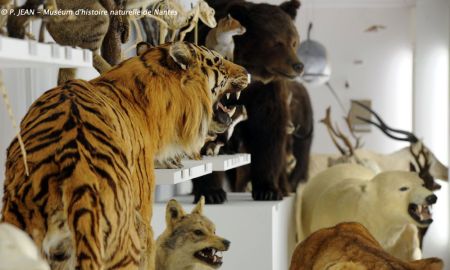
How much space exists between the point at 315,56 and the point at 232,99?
362cm

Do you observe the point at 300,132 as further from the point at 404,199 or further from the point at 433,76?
the point at 433,76

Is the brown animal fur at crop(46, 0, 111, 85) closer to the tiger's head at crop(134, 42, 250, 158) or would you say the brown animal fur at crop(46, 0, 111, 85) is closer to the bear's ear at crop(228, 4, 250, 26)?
the tiger's head at crop(134, 42, 250, 158)

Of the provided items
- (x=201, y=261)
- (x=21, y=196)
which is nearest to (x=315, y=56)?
(x=201, y=261)

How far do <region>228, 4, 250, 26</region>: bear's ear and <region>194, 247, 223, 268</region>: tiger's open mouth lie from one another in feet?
3.66

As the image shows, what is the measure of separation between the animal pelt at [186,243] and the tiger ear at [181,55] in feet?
→ 2.37

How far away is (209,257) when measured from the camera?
2.41 m

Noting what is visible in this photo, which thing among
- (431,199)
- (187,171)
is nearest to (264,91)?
(431,199)

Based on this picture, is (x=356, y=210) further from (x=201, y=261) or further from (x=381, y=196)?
(x=201, y=261)

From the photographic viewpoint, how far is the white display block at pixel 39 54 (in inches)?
44.1

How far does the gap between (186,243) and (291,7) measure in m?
1.36

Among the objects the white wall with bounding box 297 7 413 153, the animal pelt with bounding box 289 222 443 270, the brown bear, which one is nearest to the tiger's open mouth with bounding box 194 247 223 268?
the animal pelt with bounding box 289 222 443 270

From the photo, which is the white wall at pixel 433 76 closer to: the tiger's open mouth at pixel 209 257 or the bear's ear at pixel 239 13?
the bear's ear at pixel 239 13

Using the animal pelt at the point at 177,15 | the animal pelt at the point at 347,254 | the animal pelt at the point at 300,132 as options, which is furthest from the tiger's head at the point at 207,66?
the animal pelt at the point at 300,132

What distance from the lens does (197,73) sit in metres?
1.73
